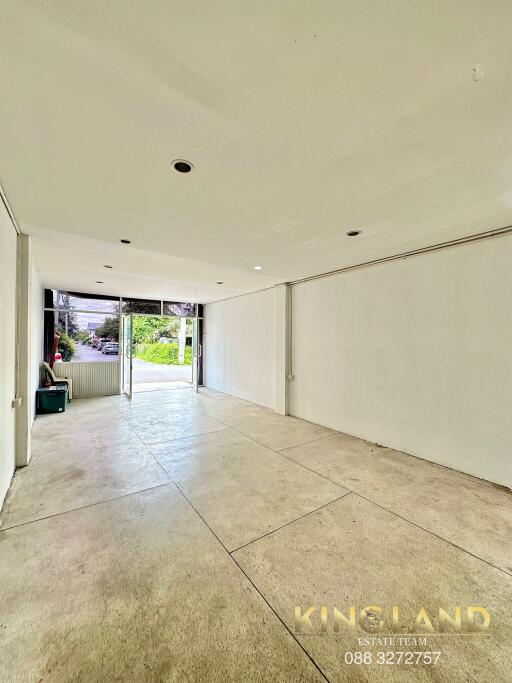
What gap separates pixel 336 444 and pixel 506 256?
300 centimetres

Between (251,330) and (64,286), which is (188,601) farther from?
(64,286)

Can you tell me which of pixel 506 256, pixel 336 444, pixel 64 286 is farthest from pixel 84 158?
pixel 64 286

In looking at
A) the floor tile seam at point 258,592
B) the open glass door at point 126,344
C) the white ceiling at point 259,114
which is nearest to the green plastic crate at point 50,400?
the open glass door at point 126,344

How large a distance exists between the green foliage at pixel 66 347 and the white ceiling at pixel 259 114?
4.90m

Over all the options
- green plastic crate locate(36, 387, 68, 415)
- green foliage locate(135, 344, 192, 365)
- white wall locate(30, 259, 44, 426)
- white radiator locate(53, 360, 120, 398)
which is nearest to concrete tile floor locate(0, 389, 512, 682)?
white wall locate(30, 259, 44, 426)

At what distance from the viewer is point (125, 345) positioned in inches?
300

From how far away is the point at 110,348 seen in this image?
755cm

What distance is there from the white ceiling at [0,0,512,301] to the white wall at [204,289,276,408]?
12.0 ft

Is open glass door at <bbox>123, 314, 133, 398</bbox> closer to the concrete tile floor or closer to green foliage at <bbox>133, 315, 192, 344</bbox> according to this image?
the concrete tile floor

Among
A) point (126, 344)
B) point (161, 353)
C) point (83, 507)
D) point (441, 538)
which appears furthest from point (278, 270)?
point (161, 353)

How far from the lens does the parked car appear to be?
748 centimetres

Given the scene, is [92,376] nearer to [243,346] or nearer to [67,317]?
[67,317]

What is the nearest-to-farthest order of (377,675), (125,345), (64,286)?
(377,675) → (64,286) → (125,345)

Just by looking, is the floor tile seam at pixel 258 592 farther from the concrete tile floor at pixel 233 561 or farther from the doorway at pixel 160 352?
the doorway at pixel 160 352
